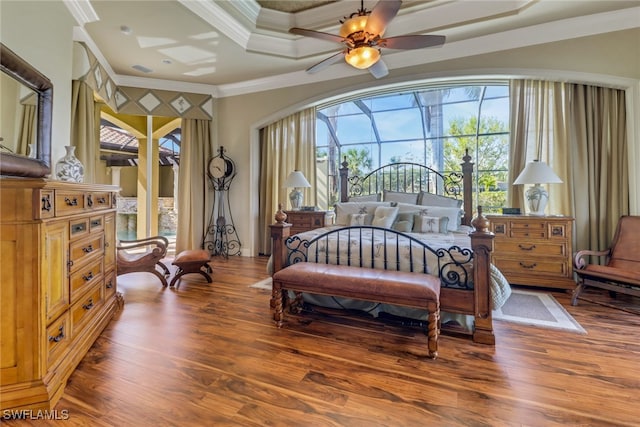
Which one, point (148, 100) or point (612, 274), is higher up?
point (148, 100)

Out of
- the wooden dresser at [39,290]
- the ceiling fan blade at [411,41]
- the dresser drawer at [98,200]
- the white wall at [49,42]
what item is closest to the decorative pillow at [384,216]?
the ceiling fan blade at [411,41]

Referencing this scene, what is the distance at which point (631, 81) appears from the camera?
10.7ft

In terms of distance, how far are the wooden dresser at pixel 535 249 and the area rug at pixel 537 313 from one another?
256mm

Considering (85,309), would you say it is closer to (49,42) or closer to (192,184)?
(49,42)

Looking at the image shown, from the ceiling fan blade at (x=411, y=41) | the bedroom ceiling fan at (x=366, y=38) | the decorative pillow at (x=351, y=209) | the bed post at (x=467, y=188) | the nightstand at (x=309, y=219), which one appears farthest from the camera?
the nightstand at (x=309, y=219)

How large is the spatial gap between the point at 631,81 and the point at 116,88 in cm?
710

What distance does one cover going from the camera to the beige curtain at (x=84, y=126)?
3.65 metres

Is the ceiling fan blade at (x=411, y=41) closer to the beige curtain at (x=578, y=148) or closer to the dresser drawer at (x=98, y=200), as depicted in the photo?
the beige curtain at (x=578, y=148)

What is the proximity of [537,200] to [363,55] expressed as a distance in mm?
2747

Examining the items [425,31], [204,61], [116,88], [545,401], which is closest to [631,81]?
[425,31]

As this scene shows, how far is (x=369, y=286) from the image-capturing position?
213 centimetres

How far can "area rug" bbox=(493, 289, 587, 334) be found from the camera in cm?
251

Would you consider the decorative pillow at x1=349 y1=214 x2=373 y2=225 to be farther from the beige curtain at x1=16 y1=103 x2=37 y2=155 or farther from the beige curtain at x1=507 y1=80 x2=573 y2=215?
the beige curtain at x1=16 y1=103 x2=37 y2=155

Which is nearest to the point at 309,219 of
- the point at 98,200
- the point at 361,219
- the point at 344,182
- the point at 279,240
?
the point at 344,182
